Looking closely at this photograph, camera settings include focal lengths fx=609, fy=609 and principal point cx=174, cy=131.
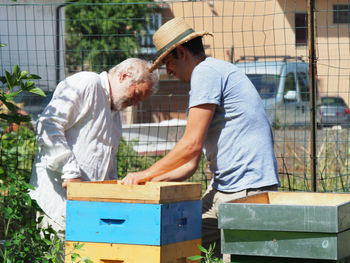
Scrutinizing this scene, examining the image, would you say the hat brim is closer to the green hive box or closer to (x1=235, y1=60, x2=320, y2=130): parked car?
the green hive box

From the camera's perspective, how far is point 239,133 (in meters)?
3.82

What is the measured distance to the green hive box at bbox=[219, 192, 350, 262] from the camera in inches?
113

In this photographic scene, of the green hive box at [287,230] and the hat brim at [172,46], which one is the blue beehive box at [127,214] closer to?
the green hive box at [287,230]

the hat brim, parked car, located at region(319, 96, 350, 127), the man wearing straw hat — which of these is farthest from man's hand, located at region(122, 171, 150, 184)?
parked car, located at region(319, 96, 350, 127)

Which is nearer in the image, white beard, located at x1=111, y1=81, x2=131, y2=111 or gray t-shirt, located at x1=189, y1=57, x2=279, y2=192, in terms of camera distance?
gray t-shirt, located at x1=189, y1=57, x2=279, y2=192

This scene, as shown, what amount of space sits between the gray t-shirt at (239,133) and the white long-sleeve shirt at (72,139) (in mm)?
897

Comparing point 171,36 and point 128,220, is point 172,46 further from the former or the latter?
point 128,220

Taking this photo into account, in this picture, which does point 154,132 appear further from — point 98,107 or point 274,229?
point 274,229

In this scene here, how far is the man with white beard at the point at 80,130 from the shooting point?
13.6 feet

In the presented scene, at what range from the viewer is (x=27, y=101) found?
293 inches

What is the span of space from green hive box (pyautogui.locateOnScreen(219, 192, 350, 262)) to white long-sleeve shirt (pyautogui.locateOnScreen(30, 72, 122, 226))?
1504mm

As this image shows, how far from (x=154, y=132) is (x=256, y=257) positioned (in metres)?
6.88

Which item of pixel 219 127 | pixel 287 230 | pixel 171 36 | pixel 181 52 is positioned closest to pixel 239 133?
pixel 219 127

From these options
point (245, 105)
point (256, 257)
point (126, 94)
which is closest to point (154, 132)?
point (126, 94)
